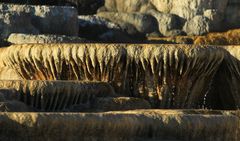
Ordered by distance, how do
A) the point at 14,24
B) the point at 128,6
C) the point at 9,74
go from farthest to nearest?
the point at 128,6 → the point at 14,24 → the point at 9,74

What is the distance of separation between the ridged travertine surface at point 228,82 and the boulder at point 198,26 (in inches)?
675

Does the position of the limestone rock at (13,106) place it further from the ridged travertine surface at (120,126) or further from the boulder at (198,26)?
the boulder at (198,26)

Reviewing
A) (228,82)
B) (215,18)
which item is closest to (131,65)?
(228,82)

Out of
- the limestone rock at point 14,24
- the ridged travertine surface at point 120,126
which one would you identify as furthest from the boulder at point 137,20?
the ridged travertine surface at point 120,126

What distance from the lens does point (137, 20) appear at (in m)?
35.9

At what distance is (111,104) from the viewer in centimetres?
1426

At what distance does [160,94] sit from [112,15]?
19.9 meters

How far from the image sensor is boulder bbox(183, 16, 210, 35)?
116 feet

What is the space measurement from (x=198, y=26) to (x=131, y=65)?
64.0ft

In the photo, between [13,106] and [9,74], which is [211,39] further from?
[13,106]

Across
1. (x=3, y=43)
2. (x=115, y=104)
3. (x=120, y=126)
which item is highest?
(x=120, y=126)

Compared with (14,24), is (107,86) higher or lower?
higher

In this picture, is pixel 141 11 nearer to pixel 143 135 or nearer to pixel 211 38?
pixel 211 38

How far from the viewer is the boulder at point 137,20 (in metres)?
35.7
